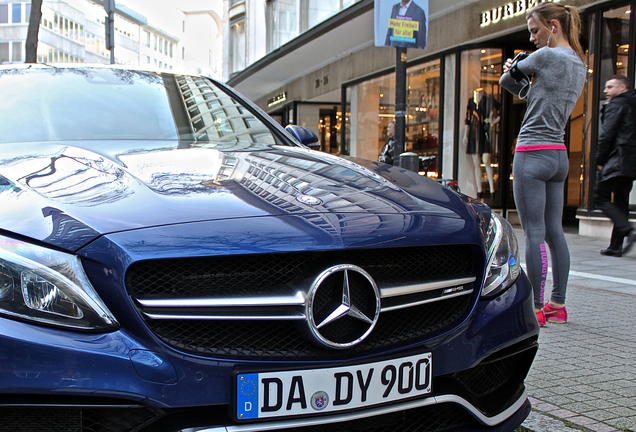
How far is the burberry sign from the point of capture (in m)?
10.5

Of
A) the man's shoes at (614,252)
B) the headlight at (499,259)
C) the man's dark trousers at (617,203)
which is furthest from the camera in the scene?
the man's shoes at (614,252)

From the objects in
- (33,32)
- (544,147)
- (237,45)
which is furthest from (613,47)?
(237,45)

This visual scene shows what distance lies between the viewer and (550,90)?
382cm

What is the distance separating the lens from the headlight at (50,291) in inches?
58.0

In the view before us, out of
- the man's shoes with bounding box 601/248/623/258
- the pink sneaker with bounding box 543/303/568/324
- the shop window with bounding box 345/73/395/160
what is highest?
the shop window with bounding box 345/73/395/160

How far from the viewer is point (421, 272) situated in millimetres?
1845

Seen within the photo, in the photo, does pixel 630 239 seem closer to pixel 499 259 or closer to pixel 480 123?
pixel 480 123

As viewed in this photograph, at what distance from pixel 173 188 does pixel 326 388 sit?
29.7 inches

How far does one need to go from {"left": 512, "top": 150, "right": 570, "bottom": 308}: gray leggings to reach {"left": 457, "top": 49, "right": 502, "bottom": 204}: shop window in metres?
8.52

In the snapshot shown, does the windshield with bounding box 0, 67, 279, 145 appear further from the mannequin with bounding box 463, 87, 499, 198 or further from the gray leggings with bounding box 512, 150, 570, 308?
the mannequin with bounding box 463, 87, 499, 198

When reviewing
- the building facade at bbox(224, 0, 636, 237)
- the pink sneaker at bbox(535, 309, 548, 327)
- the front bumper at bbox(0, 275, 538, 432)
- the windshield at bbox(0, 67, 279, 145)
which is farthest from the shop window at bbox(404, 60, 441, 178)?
the front bumper at bbox(0, 275, 538, 432)

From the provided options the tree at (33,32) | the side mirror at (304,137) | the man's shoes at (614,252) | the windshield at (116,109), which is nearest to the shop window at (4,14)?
the tree at (33,32)

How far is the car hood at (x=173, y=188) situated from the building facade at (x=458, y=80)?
8.17 meters

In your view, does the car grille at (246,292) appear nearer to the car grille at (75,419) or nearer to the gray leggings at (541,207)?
the car grille at (75,419)
